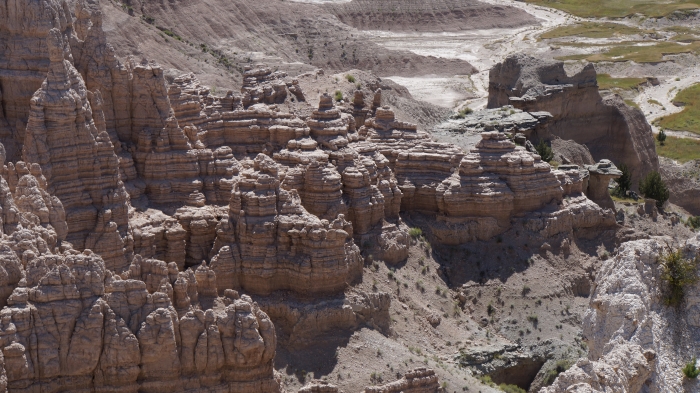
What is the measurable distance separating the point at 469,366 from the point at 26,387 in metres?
22.2

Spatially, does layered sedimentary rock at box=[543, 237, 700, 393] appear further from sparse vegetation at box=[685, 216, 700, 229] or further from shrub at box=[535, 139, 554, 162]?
shrub at box=[535, 139, 554, 162]

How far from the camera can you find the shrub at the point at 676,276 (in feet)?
111

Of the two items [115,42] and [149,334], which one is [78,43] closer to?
[149,334]

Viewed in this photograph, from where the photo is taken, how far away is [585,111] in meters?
85.6

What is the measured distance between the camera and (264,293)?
151 ft

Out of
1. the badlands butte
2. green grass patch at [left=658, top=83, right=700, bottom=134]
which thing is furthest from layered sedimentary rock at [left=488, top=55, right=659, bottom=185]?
green grass patch at [left=658, top=83, right=700, bottom=134]

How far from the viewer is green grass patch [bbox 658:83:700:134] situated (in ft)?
353

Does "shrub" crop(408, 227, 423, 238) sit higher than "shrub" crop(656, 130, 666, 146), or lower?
higher

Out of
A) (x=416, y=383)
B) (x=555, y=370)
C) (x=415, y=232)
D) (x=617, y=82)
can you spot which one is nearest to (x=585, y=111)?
(x=415, y=232)

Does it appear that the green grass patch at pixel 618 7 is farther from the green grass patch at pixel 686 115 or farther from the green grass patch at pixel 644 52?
the green grass patch at pixel 686 115

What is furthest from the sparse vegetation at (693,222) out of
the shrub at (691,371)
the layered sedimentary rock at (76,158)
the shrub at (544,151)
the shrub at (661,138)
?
the shrub at (691,371)

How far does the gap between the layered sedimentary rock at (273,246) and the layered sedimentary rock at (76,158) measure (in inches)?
152

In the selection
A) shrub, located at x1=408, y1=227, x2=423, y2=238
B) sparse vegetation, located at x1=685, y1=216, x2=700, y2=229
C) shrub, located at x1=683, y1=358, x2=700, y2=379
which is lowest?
sparse vegetation, located at x1=685, y1=216, x2=700, y2=229

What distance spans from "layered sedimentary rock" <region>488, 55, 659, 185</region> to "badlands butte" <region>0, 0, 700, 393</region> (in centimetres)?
800
